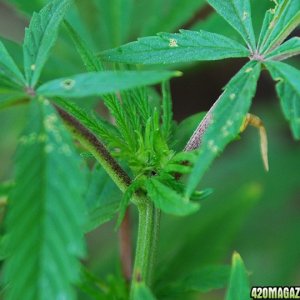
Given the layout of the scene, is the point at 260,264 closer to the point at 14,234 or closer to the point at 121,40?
the point at 121,40

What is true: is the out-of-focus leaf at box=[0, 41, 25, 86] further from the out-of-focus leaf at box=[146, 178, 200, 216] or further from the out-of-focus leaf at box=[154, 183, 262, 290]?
the out-of-focus leaf at box=[154, 183, 262, 290]

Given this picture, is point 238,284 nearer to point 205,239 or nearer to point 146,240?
point 146,240

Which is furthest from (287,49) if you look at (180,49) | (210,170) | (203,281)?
(210,170)

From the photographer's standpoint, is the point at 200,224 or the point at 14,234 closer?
the point at 14,234

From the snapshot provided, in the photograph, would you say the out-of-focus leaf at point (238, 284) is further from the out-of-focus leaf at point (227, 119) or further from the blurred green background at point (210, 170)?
the blurred green background at point (210, 170)

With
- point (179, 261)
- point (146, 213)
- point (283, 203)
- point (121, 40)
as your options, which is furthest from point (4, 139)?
point (146, 213)

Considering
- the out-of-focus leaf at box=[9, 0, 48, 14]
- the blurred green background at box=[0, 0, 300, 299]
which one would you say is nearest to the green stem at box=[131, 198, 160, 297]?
the blurred green background at box=[0, 0, 300, 299]
